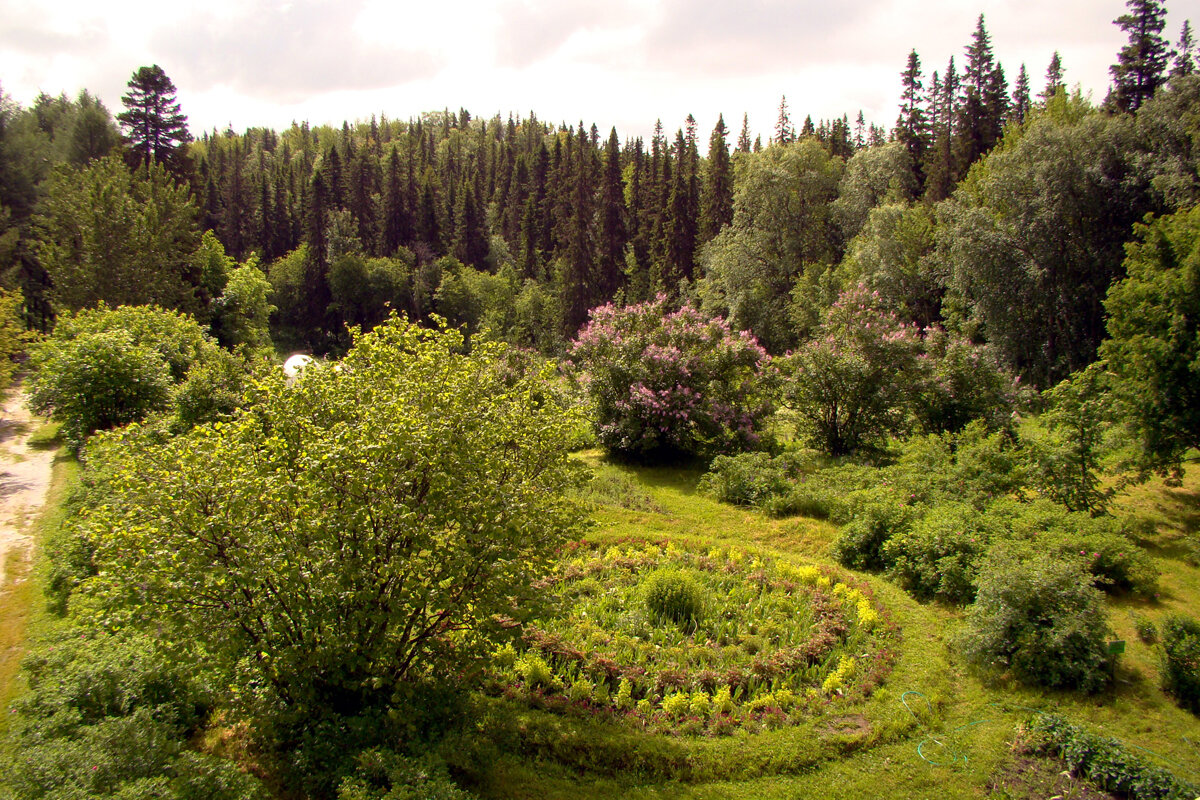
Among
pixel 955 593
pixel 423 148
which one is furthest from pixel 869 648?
pixel 423 148

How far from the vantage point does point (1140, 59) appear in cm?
2814

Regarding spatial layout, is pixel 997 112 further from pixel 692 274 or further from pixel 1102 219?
pixel 692 274

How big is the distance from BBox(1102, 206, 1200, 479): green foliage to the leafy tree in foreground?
45.1 feet

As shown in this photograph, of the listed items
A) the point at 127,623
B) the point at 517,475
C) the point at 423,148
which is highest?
the point at 423,148

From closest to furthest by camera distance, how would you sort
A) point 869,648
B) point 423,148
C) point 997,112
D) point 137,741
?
point 137,741
point 869,648
point 997,112
point 423,148

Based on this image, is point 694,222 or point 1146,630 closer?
point 1146,630

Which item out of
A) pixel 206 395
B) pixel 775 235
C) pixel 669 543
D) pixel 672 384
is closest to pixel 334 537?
pixel 669 543

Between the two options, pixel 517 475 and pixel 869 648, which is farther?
pixel 869 648

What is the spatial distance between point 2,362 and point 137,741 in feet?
76.6

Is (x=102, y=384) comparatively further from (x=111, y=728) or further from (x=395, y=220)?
(x=395, y=220)

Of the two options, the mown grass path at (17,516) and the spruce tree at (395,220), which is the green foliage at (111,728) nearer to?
the mown grass path at (17,516)

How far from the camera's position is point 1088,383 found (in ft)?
Answer: 46.2

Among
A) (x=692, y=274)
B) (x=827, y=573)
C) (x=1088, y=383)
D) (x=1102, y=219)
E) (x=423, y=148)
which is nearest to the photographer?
(x=827, y=573)

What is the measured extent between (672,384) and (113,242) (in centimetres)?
3013
